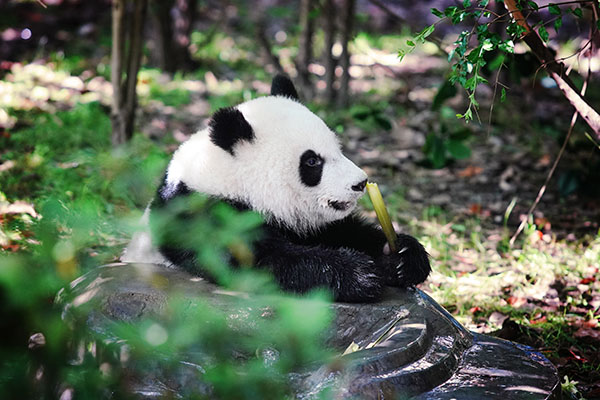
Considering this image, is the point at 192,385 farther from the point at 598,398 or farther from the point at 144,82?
the point at 144,82

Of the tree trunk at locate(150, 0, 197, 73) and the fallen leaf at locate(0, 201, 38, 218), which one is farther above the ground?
the tree trunk at locate(150, 0, 197, 73)

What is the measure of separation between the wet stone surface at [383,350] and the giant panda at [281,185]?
14cm

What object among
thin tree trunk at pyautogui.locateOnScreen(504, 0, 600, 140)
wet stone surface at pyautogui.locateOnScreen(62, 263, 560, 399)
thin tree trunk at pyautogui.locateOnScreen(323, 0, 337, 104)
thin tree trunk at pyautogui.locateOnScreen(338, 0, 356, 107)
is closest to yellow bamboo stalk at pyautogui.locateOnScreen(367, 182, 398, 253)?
wet stone surface at pyautogui.locateOnScreen(62, 263, 560, 399)

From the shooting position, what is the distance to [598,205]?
5125 mm

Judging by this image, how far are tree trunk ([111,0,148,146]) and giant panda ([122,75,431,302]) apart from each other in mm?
2548

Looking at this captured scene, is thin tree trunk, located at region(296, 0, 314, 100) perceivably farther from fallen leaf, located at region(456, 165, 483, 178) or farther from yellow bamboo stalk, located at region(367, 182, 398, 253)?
yellow bamboo stalk, located at region(367, 182, 398, 253)

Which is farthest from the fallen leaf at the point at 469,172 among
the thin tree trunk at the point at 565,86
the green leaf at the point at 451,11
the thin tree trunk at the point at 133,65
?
the green leaf at the point at 451,11

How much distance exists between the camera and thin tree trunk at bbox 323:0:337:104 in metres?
6.84

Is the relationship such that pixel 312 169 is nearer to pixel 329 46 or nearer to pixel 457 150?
pixel 457 150

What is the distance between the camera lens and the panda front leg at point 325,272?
2.65 meters

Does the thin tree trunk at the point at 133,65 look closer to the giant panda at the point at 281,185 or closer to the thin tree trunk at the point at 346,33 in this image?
the thin tree trunk at the point at 346,33

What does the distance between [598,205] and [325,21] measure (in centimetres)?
334

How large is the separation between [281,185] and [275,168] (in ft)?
0.26

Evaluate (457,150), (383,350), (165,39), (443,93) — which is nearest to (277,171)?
(383,350)
